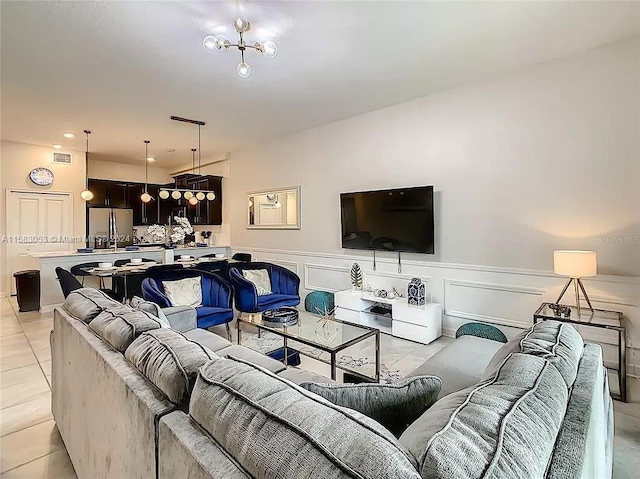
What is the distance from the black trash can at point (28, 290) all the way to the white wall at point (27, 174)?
152cm

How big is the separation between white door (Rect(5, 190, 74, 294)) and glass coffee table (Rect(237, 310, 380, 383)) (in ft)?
18.7

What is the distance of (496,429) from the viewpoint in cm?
75

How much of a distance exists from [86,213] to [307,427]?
325 inches

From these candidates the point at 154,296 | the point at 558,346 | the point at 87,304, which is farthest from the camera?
the point at 154,296

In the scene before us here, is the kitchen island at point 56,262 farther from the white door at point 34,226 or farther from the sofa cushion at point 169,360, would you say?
the sofa cushion at point 169,360

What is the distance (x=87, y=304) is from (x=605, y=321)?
149 inches

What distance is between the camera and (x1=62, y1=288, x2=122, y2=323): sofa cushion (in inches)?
72.9

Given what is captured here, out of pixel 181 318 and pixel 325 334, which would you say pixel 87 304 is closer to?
pixel 181 318

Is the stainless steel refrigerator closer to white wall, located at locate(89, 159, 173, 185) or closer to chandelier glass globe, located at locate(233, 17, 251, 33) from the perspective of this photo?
white wall, located at locate(89, 159, 173, 185)

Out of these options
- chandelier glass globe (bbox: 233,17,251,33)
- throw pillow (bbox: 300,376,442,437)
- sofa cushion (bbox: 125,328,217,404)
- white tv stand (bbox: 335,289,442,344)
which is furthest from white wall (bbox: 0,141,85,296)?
throw pillow (bbox: 300,376,442,437)

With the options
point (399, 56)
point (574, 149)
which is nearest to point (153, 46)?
point (399, 56)

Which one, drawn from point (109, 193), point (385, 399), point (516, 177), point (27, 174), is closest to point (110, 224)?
point (109, 193)

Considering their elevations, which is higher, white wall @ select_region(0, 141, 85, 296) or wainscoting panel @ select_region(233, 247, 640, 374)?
white wall @ select_region(0, 141, 85, 296)

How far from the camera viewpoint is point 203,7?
250cm
